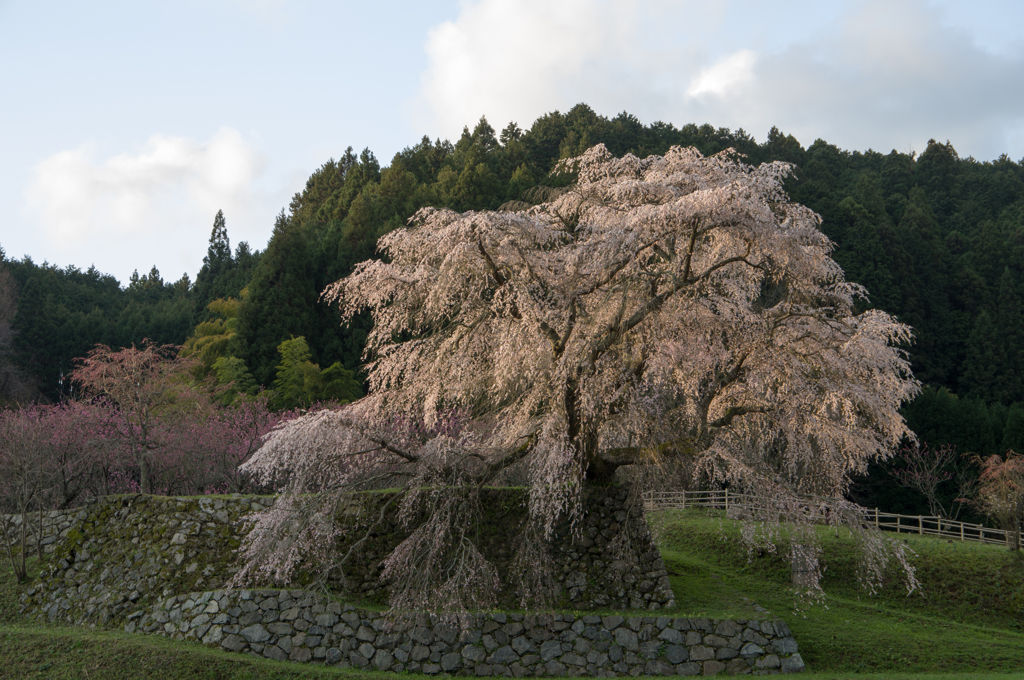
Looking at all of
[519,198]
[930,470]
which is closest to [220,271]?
[519,198]

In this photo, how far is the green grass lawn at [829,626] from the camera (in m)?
9.28

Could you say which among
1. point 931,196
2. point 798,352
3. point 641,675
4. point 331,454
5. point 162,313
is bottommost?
point 641,675

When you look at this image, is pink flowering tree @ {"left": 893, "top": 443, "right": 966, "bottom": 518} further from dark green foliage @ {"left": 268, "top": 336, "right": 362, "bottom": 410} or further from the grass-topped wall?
dark green foliage @ {"left": 268, "top": 336, "right": 362, "bottom": 410}

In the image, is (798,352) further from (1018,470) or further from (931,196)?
(931,196)

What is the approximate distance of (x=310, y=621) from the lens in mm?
10141

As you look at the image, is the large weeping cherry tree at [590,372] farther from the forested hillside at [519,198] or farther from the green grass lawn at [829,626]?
the forested hillside at [519,198]

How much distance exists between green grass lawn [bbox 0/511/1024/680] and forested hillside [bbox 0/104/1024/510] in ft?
46.6

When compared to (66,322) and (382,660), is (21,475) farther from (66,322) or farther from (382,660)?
(66,322)

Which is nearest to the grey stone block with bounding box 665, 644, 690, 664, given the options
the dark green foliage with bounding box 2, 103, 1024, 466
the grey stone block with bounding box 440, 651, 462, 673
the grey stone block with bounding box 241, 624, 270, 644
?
the grey stone block with bounding box 440, 651, 462, 673

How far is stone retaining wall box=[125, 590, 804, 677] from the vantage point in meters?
9.94

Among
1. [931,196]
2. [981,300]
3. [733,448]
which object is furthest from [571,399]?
[931,196]

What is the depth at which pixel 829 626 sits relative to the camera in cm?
1216

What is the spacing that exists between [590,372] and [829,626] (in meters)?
6.51

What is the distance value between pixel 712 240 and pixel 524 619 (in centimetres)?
606
